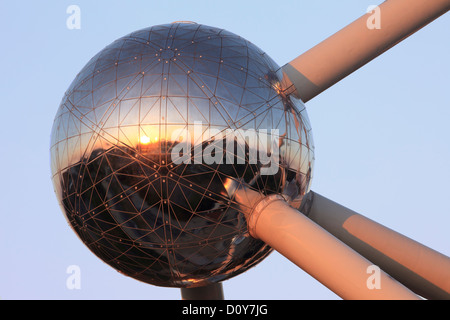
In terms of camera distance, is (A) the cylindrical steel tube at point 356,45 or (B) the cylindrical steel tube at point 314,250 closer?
(B) the cylindrical steel tube at point 314,250

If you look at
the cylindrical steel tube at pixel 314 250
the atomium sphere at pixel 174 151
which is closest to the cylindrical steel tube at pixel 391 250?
the atomium sphere at pixel 174 151

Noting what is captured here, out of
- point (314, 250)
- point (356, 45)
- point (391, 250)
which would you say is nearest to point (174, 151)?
point (314, 250)

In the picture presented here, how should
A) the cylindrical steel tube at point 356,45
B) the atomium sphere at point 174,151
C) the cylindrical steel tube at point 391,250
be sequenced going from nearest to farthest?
the atomium sphere at point 174,151
the cylindrical steel tube at point 391,250
the cylindrical steel tube at point 356,45

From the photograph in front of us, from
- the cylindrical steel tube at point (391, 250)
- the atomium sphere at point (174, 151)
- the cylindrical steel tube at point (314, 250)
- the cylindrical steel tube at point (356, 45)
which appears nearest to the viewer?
the cylindrical steel tube at point (314, 250)

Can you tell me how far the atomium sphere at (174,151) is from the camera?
8719 mm

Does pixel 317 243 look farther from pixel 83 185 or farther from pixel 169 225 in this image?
pixel 83 185

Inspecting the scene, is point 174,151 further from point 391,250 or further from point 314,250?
point 391,250

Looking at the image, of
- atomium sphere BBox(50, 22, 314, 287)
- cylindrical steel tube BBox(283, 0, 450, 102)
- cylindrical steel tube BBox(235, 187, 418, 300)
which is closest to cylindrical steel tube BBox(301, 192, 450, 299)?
atomium sphere BBox(50, 22, 314, 287)

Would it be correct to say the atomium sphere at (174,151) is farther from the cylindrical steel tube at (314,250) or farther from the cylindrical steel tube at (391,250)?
the cylindrical steel tube at (391,250)

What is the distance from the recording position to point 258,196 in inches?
359

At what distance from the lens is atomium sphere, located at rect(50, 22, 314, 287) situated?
872 centimetres

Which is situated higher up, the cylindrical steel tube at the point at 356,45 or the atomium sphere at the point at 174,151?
the cylindrical steel tube at the point at 356,45

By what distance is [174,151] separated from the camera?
867 cm

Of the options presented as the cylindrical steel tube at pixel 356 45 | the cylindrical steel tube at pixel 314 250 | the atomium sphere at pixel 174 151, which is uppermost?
the cylindrical steel tube at pixel 356 45
